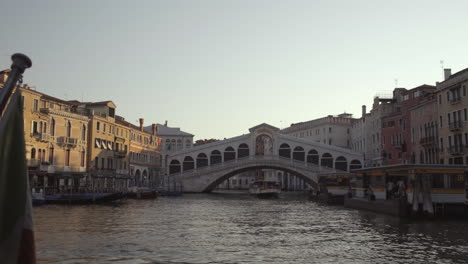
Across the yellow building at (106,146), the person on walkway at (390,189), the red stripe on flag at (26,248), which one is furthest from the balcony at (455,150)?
the red stripe on flag at (26,248)

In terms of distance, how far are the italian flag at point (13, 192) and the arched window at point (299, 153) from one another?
57033 mm

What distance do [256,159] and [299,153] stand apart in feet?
19.3

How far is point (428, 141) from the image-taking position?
4059cm

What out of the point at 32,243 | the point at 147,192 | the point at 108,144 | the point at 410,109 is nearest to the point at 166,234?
the point at 32,243

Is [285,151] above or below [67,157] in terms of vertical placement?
above

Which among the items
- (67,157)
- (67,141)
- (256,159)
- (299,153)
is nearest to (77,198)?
(67,141)

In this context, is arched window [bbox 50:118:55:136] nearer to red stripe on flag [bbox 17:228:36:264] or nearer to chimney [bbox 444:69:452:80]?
chimney [bbox 444:69:452:80]

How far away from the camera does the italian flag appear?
10.4ft

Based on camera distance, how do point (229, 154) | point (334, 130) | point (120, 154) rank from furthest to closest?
1. point (334, 130)
2. point (229, 154)
3. point (120, 154)

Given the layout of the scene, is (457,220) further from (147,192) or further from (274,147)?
(274,147)

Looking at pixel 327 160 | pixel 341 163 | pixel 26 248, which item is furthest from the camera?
pixel 327 160

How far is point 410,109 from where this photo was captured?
4569 cm

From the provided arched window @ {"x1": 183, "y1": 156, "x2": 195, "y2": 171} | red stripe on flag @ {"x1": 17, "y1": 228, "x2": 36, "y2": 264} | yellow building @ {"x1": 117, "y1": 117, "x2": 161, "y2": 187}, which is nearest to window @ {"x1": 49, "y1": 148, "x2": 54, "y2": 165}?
yellow building @ {"x1": 117, "y1": 117, "x2": 161, "y2": 187}

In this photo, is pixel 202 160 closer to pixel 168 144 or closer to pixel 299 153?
pixel 299 153
